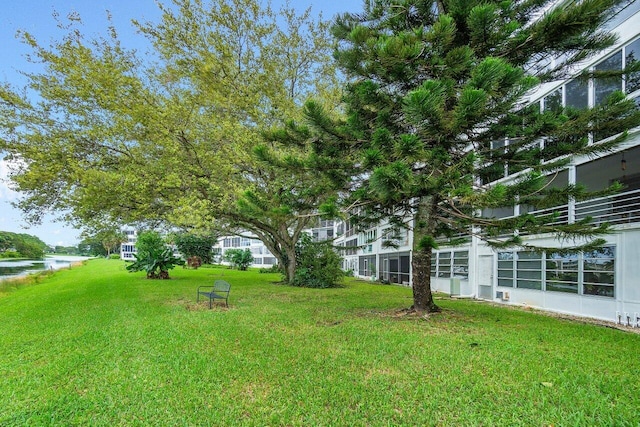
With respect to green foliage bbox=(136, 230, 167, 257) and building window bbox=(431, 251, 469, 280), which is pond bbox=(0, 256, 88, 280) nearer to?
green foliage bbox=(136, 230, 167, 257)

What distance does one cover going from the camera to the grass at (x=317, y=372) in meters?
2.89

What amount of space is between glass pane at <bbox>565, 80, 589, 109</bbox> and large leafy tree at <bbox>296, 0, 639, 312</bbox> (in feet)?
9.37

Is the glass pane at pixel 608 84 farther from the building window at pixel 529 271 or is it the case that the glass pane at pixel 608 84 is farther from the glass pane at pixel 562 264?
the building window at pixel 529 271

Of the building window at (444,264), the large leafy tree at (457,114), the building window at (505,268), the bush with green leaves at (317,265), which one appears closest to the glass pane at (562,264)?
the building window at (505,268)

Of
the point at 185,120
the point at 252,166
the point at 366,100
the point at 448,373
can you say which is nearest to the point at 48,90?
the point at 185,120

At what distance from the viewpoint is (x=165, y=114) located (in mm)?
11141

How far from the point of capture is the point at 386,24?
6504mm

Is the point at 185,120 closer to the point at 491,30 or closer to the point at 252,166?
the point at 252,166

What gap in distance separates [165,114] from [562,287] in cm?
1327

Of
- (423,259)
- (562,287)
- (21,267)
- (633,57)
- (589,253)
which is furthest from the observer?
(21,267)

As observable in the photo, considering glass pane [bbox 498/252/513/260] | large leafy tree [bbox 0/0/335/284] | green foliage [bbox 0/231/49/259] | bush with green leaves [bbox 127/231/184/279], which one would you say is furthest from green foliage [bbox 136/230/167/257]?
green foliage [bbox 0/231/49/259]

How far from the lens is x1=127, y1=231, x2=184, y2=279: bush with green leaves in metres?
17.4

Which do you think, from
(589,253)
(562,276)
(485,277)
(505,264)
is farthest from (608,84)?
(485,277)

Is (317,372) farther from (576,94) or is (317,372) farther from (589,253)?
(576,94)
